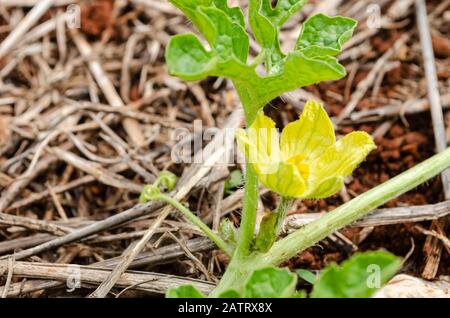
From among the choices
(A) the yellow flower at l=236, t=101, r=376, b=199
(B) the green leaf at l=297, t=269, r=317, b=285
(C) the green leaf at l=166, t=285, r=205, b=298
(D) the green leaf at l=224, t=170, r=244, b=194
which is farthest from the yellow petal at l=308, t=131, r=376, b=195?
(D) the green leaf at l=224, t=170, r=244, b=194

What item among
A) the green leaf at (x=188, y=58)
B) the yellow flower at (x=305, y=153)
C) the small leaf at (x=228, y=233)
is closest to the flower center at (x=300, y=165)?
the yellow flower at (x=305, y=153)

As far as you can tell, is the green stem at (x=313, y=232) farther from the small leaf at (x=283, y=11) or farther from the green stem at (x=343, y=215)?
the small leaf at (x=283, y=11)

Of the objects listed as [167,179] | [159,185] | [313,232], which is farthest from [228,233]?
[159,185]

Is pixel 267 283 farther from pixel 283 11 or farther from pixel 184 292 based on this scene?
pixel 283 11

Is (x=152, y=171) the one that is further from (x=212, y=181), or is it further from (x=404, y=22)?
(x=404, y=22)
